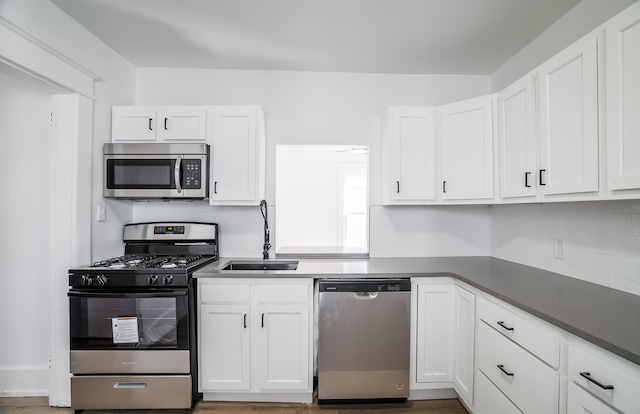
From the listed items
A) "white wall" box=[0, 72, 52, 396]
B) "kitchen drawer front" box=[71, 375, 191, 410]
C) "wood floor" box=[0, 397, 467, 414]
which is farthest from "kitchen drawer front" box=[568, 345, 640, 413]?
"white wall" box=[0, 72, 52, 396]

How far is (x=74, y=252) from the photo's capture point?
190 centimetres

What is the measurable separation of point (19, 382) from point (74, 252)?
44.4 inches

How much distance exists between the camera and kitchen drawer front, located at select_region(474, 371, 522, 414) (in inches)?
54.5

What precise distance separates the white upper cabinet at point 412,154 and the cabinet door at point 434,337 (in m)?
0.78

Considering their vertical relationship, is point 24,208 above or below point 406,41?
below

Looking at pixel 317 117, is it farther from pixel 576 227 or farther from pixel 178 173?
pixel 576 227

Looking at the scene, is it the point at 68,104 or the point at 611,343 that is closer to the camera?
the point at 611,343

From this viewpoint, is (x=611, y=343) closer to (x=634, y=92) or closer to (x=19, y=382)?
(x=634, y=92)

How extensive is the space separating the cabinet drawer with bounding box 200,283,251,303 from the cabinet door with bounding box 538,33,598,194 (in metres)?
1.97

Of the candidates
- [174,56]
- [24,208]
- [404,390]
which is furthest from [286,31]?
[404,390]

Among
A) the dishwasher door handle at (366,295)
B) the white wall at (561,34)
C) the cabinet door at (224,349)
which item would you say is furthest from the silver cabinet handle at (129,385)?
the white wall at (561,34)

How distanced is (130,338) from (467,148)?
2.75 metres

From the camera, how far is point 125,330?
1777 millimetres

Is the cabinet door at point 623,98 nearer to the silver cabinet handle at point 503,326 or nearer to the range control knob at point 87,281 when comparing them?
the silver cabinet handle at point 503,326
